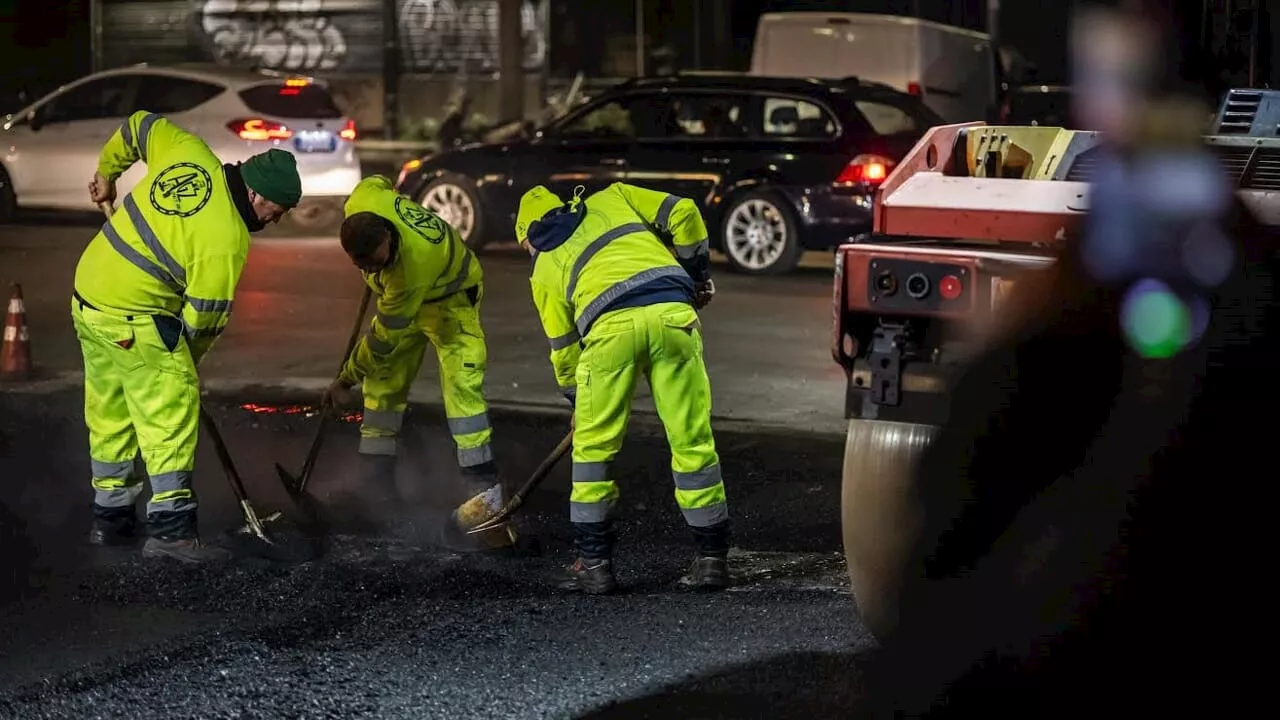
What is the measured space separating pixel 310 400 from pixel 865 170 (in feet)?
18.4

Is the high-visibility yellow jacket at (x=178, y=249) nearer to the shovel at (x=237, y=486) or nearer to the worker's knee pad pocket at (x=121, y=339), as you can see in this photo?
the worker's knee pad pocket at (x=121, y=339)

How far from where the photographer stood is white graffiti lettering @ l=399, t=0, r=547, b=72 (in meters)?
26.9

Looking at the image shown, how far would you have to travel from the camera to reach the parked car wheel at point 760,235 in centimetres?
1393

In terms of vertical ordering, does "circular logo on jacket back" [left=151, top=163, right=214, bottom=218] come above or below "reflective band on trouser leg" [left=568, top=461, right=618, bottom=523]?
above

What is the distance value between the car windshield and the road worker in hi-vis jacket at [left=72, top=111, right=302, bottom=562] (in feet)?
31.8

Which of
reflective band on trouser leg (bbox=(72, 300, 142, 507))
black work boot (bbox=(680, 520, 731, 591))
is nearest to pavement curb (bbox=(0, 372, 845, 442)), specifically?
black work boot (bbox=(680, 520, 731, 591))

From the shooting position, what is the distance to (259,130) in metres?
15.8

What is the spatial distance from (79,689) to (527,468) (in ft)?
10.7

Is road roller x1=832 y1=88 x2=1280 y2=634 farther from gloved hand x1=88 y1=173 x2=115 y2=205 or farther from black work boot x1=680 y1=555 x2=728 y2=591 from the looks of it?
gloved hand x1=88 y1=173 x2=115 y2=205

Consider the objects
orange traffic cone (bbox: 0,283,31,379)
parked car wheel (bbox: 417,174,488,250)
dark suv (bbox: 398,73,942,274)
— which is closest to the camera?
orange traffic cone (bbox: 0,283,31,379)

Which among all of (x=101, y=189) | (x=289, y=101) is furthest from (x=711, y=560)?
(x=289, y=101)

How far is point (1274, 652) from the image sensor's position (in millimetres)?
4656

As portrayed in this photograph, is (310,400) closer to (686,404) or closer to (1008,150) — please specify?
(686,404)

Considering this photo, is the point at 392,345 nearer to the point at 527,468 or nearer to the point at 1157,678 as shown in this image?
the point at 527,468
